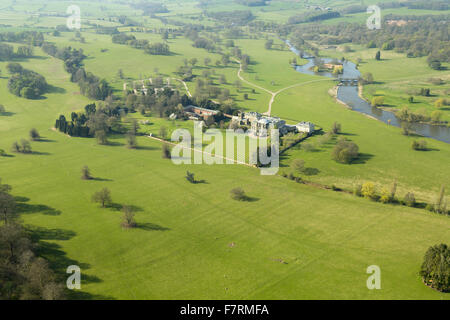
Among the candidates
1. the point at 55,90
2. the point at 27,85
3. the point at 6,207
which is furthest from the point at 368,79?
the point at 6,207

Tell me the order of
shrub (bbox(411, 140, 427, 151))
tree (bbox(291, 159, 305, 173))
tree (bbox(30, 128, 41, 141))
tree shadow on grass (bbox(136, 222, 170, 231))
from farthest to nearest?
tree (bbox(30, 128, 41, 141)) < shrub (bbox(411, 140, 427, 151)) < tree (bbox(291, 159, 305, 173)) < tree shadow on grass (bbox(136, 222, 170, 231))

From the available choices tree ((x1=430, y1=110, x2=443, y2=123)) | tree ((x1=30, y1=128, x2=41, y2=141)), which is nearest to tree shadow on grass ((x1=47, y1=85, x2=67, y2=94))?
tree ((x1=30, y1=128, x2=41, y2=141))

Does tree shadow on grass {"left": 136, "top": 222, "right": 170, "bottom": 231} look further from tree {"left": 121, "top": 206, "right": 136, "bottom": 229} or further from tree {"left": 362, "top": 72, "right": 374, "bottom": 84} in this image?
tree {"left": 362, "top": 72, "right": 374, "bottom": 84}

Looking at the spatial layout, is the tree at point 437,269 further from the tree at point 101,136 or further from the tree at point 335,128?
the tree at point 101,136

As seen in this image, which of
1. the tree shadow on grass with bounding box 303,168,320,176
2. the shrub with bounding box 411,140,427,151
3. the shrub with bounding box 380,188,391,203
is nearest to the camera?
the shrub with bounding box 380,188,391,203

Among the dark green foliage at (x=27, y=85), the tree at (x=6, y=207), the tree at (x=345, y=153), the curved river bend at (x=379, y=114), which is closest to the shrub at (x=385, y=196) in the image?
the tree at (x=345, y=153)

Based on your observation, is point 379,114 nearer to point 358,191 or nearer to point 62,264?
point 358,191
